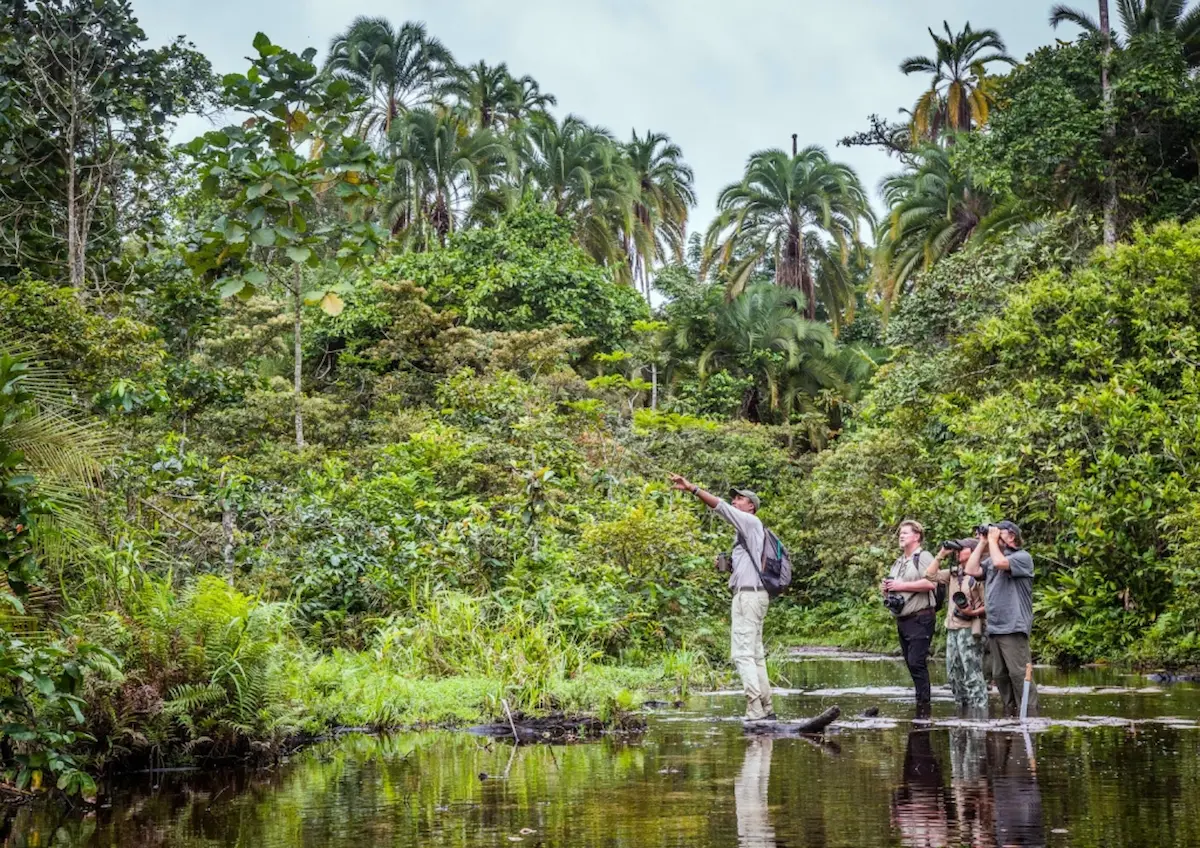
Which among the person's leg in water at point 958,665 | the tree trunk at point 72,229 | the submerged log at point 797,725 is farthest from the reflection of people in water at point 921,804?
the tree trunk at point 72,229

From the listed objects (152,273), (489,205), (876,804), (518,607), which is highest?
(489,205)

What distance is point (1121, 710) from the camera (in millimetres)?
12742

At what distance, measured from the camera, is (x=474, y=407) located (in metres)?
25.7

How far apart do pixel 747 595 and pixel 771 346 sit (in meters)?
33.4

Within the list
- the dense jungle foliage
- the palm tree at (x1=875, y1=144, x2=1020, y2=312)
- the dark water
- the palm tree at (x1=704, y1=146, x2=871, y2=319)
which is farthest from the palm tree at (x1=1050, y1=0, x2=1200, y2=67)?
the dark water

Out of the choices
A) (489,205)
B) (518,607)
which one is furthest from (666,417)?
(518,607)

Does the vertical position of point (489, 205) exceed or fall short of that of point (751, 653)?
it exceeds it

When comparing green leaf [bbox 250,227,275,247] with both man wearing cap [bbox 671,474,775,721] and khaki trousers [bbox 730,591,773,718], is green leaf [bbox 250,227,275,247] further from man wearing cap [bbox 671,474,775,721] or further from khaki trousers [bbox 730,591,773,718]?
khaki trousers [bbox 730,591,773,718]

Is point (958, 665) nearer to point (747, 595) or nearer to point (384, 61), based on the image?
point (747, 595)

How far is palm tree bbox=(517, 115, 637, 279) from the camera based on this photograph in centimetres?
4559

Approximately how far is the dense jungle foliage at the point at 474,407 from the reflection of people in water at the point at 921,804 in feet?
10.6

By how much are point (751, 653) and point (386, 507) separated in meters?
7.37

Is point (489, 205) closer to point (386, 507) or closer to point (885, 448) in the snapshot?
point (885, 448)

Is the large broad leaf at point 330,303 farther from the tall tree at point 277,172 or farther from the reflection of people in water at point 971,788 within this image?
the reflection of people in water at point 971,788
